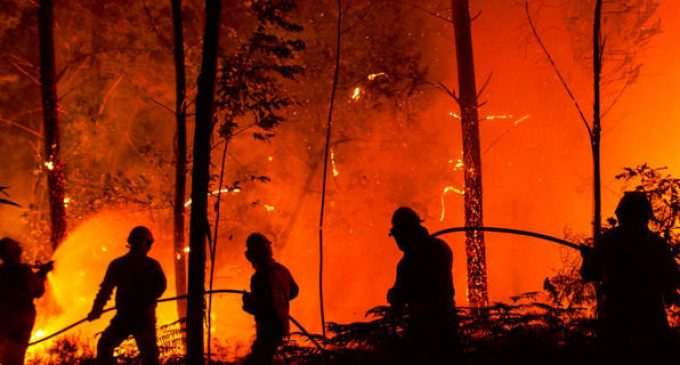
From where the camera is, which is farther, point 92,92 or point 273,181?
point 273,181

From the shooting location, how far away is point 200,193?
20.2ft

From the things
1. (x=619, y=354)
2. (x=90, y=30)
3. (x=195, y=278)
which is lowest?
(x=619, y=354)

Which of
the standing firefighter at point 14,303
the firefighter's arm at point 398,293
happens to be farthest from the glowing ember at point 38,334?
the firefighter's arm at point 398,293

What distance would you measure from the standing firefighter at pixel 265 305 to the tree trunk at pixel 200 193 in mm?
684

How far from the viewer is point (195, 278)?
6027mm

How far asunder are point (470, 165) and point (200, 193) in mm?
9085

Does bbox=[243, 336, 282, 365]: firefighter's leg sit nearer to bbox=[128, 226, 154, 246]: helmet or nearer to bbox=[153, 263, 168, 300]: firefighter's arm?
bbox=[153, 263, 168, 300]: firefighter's arm

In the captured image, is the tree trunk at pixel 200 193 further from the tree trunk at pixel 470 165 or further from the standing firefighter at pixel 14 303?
the tree trunk at pixel 470 165

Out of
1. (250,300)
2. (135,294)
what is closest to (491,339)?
(250,300)

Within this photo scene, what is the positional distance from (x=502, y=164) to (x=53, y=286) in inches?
660

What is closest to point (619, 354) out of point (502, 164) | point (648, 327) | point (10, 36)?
point (648, 327)

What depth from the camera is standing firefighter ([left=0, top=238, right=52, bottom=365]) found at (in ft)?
26.0

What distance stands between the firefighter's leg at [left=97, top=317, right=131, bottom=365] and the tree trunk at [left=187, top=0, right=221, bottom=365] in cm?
192

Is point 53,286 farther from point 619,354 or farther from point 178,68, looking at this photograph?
point 619,354
